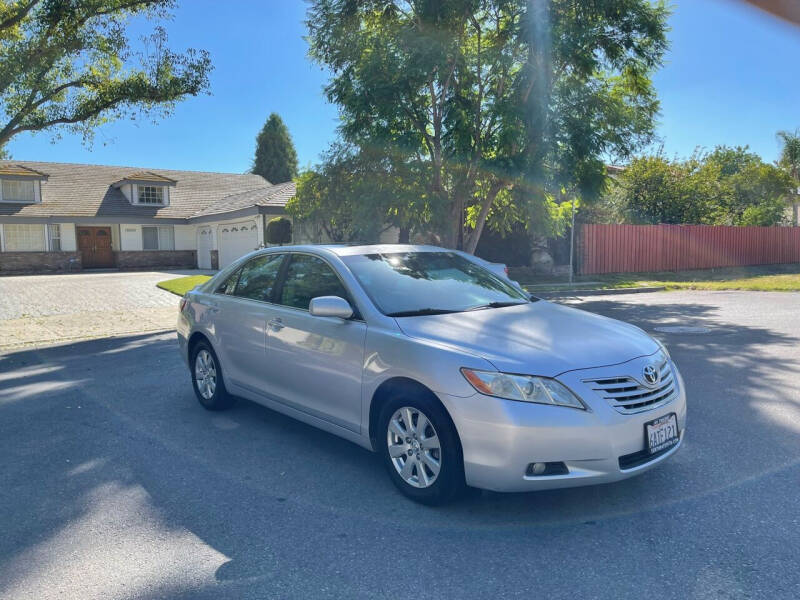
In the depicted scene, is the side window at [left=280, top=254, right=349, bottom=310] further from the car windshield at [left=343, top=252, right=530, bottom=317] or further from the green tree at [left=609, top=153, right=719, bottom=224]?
the green tree at [left=609, top=153, right=719, bottom=224]

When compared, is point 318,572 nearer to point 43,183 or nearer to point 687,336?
point 687,336

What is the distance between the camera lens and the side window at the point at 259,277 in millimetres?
5308

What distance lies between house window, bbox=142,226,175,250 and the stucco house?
0.17 feet

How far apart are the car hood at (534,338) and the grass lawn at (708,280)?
1478 centimetres

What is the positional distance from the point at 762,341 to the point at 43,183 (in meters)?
34.1

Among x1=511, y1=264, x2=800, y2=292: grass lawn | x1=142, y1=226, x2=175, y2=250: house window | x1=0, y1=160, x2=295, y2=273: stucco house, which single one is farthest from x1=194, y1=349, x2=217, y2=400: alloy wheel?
x1=142, y1=226, x2=175, y2=250: house window

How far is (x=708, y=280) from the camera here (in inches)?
892

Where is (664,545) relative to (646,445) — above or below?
below

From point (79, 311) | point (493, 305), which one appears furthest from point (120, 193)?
point (493, 305)

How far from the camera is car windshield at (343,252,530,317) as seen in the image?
4395mm

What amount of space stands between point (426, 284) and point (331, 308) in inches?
33.0

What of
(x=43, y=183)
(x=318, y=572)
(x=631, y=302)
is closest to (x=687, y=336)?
(x=631, y=302)

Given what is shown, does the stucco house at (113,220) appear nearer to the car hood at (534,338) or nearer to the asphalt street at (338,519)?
the asphalt street at (338,519)

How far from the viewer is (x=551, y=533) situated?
134 inches
